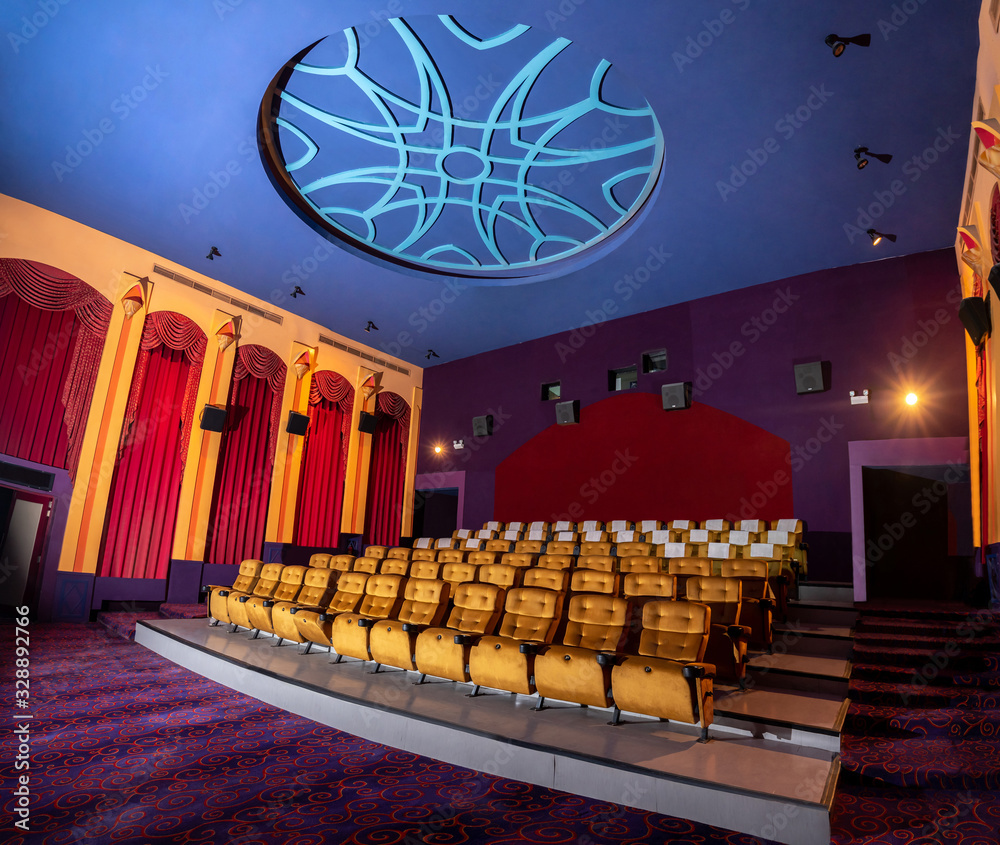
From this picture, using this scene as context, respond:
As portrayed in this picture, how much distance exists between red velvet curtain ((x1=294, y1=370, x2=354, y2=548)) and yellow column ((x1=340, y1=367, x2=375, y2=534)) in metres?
0.08

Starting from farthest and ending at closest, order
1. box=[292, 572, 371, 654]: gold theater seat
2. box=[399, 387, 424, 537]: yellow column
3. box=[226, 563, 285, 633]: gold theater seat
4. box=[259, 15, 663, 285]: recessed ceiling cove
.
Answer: box=[399, 387, 424, 537]: yellow column
box=[226, 563, 285, 633]: gold theater seat
box=[259, 15, 663, 285]: recessed ceiling cove
box=[292, 572, 371, 654]: gold theater seat

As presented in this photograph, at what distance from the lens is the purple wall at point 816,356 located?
228 inches

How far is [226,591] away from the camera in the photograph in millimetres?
4801

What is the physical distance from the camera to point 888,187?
5.04 m

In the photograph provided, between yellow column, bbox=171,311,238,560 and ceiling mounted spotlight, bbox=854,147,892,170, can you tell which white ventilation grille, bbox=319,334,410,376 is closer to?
yellow column, bbox=171,311,238,560

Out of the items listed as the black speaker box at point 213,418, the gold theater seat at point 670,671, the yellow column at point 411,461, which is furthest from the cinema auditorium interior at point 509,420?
the yellow column at point 411,461

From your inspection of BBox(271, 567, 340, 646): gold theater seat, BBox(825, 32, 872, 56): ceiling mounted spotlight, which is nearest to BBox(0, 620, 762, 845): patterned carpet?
BBox(271, 567, 340, 646): gold theater seat

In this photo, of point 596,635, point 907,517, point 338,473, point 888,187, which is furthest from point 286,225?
point 907,517

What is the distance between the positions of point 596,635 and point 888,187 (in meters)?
4.71

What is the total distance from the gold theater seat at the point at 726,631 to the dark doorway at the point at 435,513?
22.0ft

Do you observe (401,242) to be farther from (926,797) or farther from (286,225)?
(926,797)

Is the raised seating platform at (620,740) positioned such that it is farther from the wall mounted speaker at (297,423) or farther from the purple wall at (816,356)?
the wall mounted speaker at (297,423)

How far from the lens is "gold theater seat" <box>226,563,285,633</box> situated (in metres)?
4.45

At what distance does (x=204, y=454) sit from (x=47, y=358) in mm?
1898
